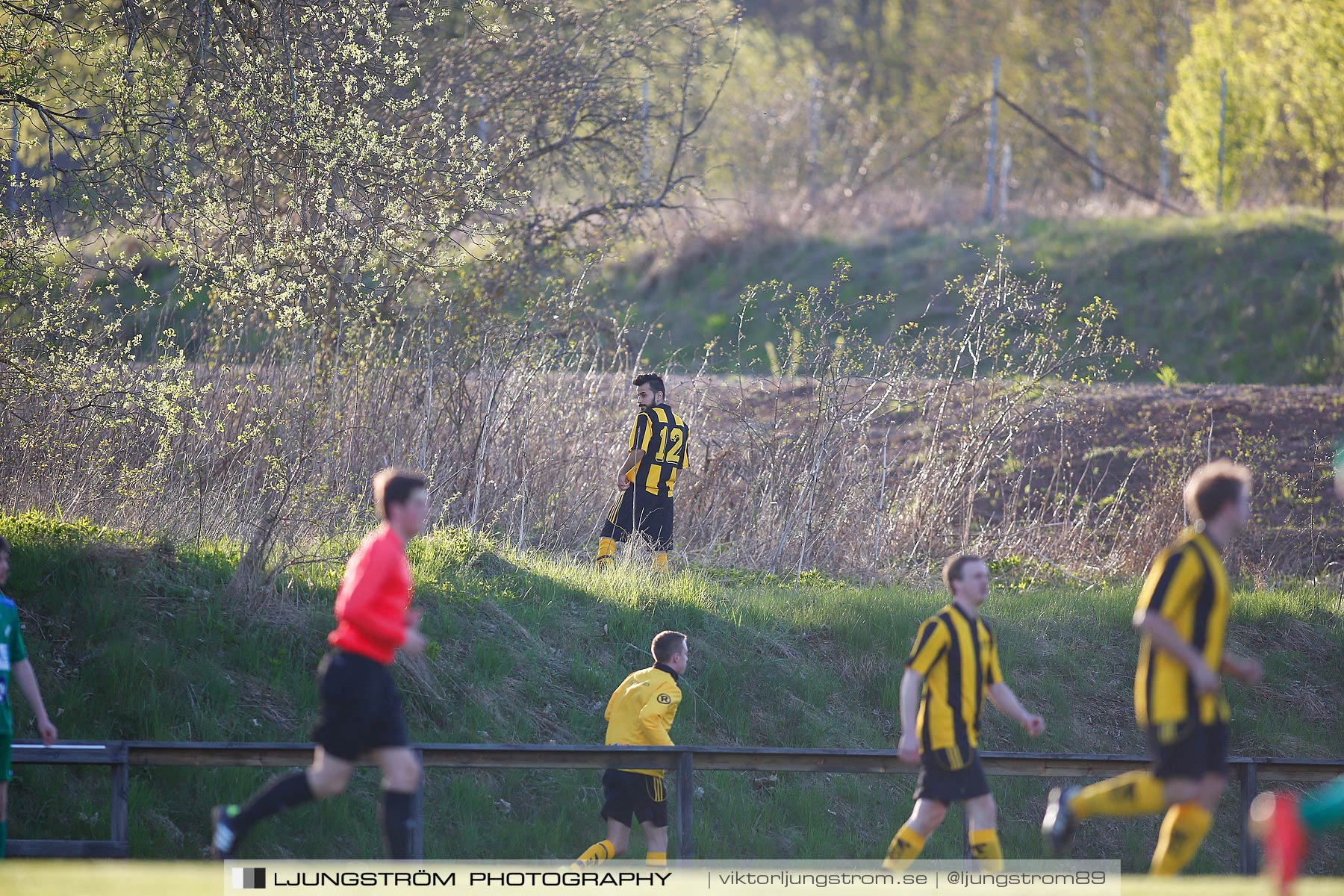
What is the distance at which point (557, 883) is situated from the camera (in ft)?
22.3

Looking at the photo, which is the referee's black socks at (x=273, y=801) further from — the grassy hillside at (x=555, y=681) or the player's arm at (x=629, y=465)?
the player's arm at (x=629, y=465)

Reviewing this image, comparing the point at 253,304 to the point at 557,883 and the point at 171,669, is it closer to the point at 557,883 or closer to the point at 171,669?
the point at 171,669

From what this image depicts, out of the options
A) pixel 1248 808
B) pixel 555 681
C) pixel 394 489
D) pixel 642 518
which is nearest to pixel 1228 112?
pixel 642 518

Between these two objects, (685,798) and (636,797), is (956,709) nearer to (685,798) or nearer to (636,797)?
(685,798)

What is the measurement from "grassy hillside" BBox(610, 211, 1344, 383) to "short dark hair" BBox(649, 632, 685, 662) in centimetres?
1487

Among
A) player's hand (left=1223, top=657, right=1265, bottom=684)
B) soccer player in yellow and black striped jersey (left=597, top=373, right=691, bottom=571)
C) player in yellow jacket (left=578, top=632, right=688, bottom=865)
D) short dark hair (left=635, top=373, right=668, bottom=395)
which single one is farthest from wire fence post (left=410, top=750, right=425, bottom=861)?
short dark hair (left=635, top=373, right=668, bottom=395)

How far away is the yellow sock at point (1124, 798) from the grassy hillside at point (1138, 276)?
1696 centimetres

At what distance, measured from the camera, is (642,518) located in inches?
506

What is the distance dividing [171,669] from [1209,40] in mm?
29552

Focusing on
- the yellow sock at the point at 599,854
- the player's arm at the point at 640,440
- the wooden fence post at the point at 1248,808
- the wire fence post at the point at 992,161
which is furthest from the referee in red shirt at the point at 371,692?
the wire fence post at the point at 992,161

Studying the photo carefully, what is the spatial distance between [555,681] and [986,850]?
4781mm

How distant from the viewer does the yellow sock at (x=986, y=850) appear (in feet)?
22.2

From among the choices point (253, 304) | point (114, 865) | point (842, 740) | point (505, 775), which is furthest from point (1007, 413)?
point (114, 865)

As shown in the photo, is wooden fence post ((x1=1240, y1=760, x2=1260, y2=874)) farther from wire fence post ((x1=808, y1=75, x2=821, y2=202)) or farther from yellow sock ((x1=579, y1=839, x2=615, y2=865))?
wire fence post ((x1=808, y1=75, x2=821, y2=202))
